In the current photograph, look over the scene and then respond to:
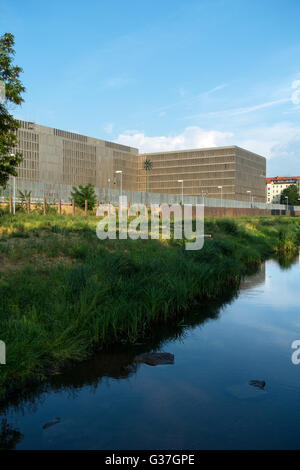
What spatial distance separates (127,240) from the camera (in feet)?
56.7

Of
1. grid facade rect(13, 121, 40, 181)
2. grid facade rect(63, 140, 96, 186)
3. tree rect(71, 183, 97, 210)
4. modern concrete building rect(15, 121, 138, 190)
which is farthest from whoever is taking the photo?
grid facade rect(63, 140, 96, 186)

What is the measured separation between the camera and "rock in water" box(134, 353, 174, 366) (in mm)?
7141

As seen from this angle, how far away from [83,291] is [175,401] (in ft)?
10.8

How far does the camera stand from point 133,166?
137 meters

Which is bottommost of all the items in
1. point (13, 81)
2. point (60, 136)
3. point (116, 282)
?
point (116, 282)

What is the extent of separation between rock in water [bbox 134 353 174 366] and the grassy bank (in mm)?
692

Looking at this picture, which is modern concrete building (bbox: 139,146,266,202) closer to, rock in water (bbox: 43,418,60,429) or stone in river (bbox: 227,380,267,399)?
stone in river (bbox: 227,380,267,399)

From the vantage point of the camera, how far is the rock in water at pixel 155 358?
7.14m

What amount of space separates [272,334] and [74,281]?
4.22 metres

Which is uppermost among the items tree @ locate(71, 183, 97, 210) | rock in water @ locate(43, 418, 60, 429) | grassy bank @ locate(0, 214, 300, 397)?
tree @ locate(71, 183, 97, 210)

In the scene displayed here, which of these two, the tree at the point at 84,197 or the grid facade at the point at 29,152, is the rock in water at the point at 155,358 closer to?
the tree at the point at 84,197

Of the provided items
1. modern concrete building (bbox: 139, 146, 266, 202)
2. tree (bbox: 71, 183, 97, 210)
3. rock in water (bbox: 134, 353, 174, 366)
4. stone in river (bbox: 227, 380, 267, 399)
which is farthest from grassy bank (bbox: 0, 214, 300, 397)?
modern concrete building (bbox: 139, 146, 266, 202)
